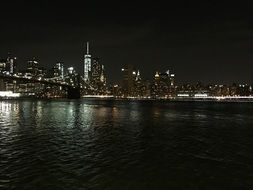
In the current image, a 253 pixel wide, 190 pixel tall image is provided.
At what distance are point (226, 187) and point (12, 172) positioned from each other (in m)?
7.76

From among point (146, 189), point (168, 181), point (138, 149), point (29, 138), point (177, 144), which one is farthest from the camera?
point (29, 138)

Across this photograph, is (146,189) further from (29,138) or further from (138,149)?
(29,138)

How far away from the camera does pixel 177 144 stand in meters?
22.4

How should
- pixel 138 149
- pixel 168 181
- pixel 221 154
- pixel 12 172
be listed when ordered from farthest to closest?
pixel 138 149 < pixel 221 154 < pixel 12 172 < pixel 168 181

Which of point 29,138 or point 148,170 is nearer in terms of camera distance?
point 148,170

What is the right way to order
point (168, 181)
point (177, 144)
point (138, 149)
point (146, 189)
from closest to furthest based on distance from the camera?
point (146, 189) < point (168, 181) < point (138, 149) < point (177, 144)

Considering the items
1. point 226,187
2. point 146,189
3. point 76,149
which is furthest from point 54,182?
point 76,149

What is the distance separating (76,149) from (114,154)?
2467mm

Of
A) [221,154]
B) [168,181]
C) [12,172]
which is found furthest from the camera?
[221,154]

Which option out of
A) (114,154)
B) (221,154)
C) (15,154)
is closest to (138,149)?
(114,154)

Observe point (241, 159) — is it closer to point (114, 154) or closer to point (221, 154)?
point (221, 154)

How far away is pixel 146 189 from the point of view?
12.0 meters

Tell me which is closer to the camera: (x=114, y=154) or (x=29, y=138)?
(x=114, y=154)

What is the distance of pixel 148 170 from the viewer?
580 inches
